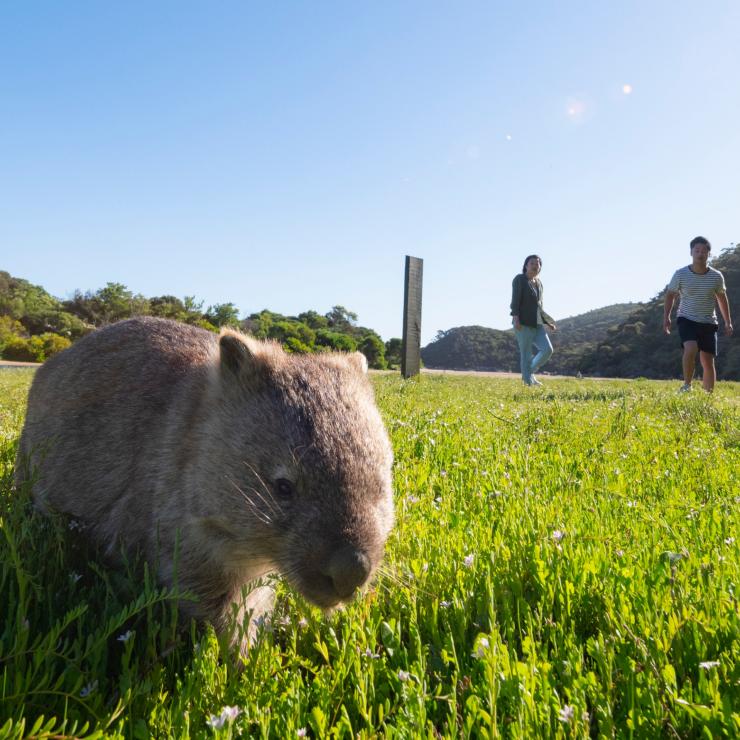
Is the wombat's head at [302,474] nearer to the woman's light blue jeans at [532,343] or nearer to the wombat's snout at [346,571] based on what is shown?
the wombat's snout at [346,571]

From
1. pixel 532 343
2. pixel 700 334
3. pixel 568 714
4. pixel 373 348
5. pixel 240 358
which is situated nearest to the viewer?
pixel 568 714

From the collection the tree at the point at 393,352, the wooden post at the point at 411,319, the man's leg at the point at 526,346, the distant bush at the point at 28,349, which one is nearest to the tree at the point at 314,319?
the tree at the point at 393,352

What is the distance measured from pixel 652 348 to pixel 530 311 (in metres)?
33.6

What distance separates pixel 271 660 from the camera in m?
1.84

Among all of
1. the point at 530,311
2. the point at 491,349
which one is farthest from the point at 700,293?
the point at 491,349

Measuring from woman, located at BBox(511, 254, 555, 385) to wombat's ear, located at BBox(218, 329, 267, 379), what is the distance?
432 inches

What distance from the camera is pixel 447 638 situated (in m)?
1.94

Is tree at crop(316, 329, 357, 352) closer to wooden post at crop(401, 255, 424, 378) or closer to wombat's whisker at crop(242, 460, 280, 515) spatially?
wooden post at crop(401, 255, 424, 378)

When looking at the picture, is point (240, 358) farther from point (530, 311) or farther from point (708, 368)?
point (530, 311)

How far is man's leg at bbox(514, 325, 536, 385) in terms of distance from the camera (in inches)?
516

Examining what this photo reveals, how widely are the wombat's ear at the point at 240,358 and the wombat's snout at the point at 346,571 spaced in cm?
95

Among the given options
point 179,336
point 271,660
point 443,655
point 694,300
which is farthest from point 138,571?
point 694,300

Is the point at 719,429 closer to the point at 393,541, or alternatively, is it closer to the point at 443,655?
the point at 393,541

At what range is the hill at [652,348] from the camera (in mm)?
37334
